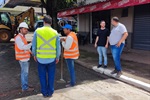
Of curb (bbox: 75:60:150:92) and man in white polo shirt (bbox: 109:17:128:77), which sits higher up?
man in white polo shirt (bbox: 109:17:128:77)

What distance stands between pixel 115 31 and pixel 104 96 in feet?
7.10

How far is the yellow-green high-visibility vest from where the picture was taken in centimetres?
439

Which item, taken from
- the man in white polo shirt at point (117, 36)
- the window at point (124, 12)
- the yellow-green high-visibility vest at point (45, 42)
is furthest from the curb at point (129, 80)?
the window at point (124, 12)

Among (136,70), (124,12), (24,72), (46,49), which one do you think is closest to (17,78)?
(24,72)

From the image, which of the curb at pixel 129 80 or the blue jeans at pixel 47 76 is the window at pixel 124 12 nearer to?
the curb at pixel 129 80

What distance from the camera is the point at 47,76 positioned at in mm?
4762

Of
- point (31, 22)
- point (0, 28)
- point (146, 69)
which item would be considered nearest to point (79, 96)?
point (146, 69)

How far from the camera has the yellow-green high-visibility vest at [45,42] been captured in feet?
14.4

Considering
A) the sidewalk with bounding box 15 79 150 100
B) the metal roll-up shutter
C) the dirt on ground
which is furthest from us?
the metal roll-up shutter

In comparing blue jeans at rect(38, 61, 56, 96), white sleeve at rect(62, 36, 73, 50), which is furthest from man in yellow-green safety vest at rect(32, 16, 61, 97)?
white sleeve at rect(62, 36, 73, 50)

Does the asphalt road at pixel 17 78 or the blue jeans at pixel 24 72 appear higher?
the blue jeans at pixel 24 72

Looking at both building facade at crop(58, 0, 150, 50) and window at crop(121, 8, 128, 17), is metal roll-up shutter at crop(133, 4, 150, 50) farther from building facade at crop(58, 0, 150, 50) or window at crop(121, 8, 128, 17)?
window at crop(121, 8, 128, 17)

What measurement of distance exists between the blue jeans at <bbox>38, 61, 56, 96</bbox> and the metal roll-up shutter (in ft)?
24.9

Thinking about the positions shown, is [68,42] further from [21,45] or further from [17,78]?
[17,78]
